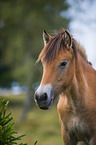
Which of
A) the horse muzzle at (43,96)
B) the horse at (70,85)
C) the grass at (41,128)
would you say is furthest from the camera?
the grass at (41,128)

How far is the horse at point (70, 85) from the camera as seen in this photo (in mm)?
2475

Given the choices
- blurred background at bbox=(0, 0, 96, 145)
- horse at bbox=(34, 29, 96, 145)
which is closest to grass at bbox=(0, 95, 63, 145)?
blurred background at bbox=(0, 0, 96, 145)

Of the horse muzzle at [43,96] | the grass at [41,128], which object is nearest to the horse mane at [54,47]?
the horse muzzle at [43,96]

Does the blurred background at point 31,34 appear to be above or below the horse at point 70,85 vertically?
above

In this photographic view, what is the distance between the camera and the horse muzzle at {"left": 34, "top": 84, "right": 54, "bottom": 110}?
219 centimetres

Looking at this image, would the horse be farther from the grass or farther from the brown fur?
the grass

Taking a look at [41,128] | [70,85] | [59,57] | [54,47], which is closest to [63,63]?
[59,57]

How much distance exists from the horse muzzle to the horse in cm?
3

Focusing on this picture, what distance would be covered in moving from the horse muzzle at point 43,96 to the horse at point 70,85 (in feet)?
0.11

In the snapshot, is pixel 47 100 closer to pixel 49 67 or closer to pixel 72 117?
pixel 49 67

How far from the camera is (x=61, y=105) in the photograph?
295 cm

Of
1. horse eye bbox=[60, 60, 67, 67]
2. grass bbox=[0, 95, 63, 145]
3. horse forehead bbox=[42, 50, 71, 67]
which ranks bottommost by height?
horse eye bbox=[60, 60, 67, 67]

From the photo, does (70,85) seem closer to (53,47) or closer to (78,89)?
(78,89)

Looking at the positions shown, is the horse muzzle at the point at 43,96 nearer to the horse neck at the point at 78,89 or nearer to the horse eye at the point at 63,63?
the horse eye at the point at 63,63
